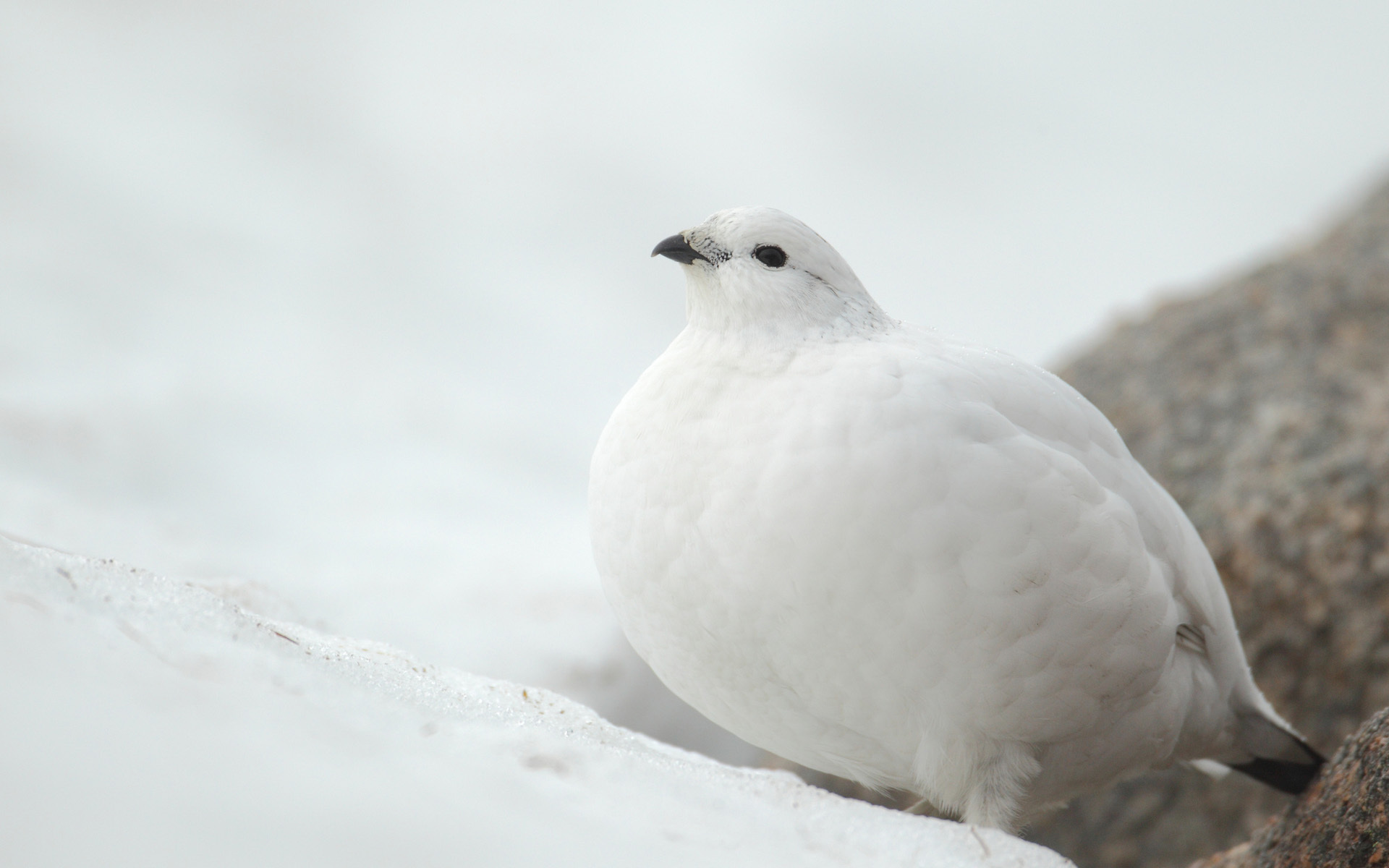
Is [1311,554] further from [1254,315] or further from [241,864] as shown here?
[241,864]

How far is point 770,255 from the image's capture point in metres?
1.48

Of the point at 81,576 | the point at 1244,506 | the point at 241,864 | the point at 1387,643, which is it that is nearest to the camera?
the point at 241,864

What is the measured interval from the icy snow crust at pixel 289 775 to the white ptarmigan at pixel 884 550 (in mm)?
252

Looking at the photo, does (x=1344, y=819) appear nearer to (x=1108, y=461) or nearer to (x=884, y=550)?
(x=1108, y=461)

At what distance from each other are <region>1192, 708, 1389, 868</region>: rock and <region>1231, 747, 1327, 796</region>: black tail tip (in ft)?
0.62

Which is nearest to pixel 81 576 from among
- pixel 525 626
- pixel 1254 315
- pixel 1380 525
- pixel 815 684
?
pixel 815 684

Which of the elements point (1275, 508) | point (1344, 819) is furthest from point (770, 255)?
point (1275, 508)

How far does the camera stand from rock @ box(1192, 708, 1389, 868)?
122 centimetres

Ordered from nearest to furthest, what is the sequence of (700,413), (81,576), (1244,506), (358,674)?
1. (81,576)
2. (358,674)
3. (700,413)
4. (1244,506)

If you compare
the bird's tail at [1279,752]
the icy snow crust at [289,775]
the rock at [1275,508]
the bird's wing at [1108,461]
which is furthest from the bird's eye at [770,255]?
the rock at [1275,508]

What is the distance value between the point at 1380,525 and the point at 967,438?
5.72 ft

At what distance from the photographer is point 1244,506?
2.52 meters

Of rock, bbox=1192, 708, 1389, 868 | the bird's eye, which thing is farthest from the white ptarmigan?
rock, bbox=1192, 708, 1389, 868

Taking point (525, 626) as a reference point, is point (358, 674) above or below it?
above
